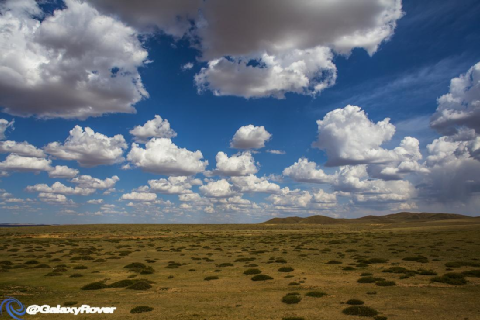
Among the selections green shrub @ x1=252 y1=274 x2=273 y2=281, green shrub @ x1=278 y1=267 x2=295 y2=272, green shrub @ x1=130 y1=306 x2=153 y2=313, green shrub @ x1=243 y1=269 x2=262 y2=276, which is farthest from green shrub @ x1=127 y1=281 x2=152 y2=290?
green shrub @ x1=278 y1=267 x2=295 y2=272

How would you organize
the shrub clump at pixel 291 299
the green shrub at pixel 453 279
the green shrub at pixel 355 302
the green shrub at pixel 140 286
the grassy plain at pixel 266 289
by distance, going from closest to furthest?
the grassy plain at pixel 266 289 → the green shrub at pixel 355 302 → the shrub clump at pixel 291 299 → the green shrub at pixel 453 279 → the green shrub at pixel 140 286

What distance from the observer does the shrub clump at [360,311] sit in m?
18.1

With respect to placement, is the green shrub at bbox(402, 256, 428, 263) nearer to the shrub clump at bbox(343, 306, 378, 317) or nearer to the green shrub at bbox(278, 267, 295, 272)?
the green shrub at bbox(278, 267, 295, 272)

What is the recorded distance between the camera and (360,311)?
1841 cm

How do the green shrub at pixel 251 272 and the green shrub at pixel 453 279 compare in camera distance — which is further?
the green shrub at pixel 251 272

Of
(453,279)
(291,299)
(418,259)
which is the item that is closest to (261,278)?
(291,299)

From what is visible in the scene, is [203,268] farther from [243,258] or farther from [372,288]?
[372,288]

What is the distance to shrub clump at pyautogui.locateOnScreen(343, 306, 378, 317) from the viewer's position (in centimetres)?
1812

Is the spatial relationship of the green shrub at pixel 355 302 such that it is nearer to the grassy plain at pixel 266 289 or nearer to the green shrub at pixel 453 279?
the grassy plain at pixel 266 289

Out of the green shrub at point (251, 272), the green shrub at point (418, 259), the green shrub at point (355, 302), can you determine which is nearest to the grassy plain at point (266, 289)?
the green shrub at point (355, 302)

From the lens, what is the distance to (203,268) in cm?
3891

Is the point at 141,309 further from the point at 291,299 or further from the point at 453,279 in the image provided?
the point at 453,279

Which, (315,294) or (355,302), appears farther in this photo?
(315,294)

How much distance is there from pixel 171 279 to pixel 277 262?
16.0m
